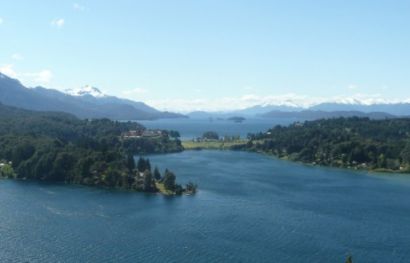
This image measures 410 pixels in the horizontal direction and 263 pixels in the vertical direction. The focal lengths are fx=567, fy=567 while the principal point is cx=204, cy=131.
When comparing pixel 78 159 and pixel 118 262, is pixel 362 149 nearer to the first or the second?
pixel 78 159

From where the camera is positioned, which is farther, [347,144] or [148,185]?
[347,144]

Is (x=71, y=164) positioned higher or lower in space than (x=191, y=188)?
higher

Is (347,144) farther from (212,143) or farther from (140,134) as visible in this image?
(140,134)

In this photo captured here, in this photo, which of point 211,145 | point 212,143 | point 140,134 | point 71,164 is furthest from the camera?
point 212,143

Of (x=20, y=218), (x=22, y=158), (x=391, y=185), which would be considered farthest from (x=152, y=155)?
(x=20, y=218)

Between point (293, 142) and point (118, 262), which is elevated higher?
point (293, 142)

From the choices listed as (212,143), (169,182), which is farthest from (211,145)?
(169,182)

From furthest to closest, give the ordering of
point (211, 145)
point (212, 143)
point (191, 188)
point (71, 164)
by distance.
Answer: point (212, 143) → point (211, 145) → point (71, 164) → point (191, 188)
